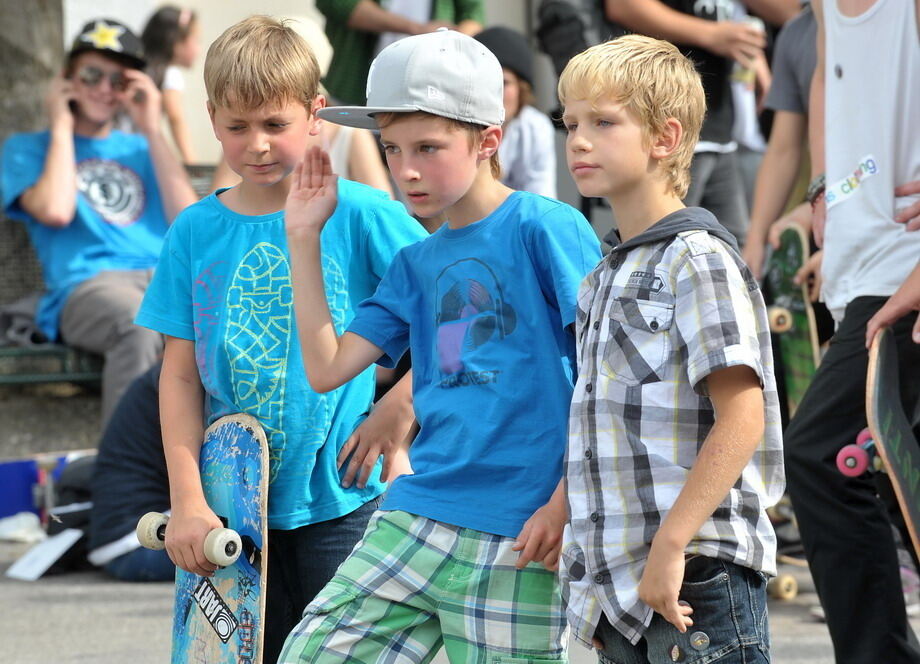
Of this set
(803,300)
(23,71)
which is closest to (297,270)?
(803,300)

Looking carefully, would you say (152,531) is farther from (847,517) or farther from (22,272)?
(22,272)

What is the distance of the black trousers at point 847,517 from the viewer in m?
3.18

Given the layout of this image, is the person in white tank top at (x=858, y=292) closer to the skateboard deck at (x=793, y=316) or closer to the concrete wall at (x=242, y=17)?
the skateboard deck at (x=793, y=316)

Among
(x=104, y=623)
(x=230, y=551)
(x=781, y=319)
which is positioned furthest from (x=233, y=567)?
(x=781, y=319)

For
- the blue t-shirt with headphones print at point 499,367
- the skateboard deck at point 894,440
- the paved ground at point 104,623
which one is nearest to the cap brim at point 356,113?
the blue t-shirt with headphones print at point 499,367

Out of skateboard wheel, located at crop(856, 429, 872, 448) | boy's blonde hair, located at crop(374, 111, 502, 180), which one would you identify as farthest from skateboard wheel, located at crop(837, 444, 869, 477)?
boy's blonde hair, located at crop(374, 111, 502, 180)

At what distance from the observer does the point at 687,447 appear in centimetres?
214

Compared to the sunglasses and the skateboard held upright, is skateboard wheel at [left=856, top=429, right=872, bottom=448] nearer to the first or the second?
the skateboard held upright

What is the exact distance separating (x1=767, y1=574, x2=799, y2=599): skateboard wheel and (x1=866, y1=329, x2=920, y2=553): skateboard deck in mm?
1872

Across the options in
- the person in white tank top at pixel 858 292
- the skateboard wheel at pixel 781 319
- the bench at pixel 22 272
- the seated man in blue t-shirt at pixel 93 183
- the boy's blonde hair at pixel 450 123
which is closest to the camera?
the boy's blonde hair at pixel 450 123

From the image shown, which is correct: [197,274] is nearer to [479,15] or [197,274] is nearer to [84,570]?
[84,570]

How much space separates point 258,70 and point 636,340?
3.28ft

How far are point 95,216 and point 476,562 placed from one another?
15.0 feet

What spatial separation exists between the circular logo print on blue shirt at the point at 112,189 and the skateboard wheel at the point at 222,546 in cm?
412
